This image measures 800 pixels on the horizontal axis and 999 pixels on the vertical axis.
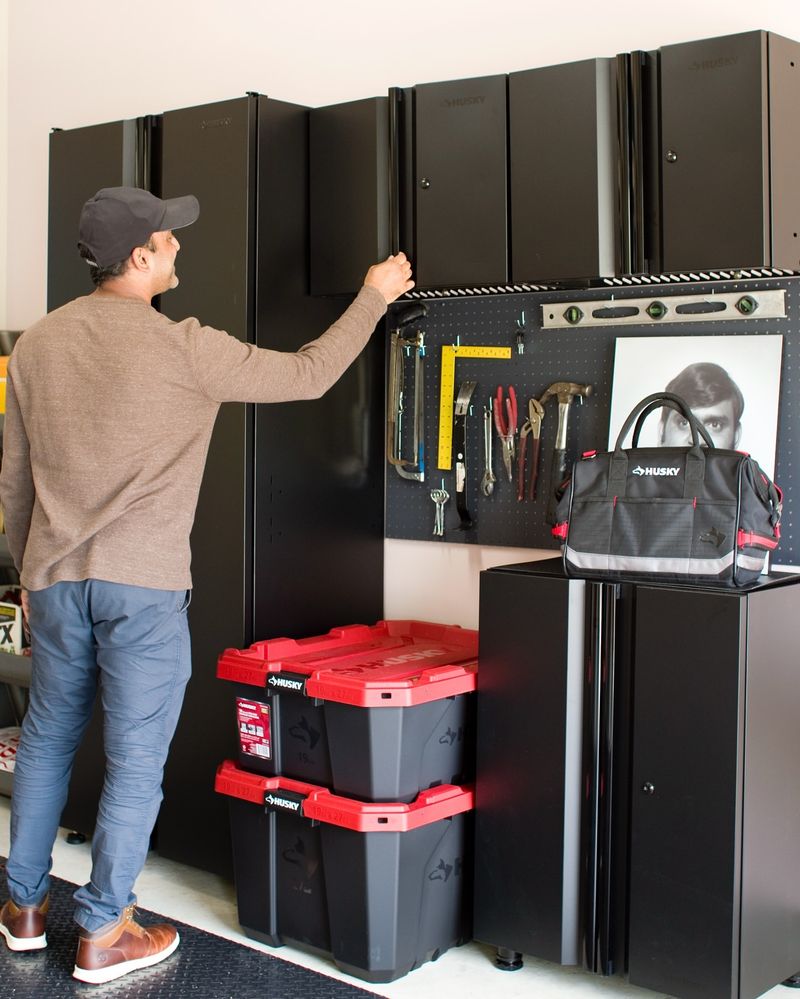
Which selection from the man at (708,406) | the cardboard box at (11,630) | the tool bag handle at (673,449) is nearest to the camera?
the tool bag handle at (673,449)

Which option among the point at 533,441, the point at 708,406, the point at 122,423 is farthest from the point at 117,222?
the point at 708,406

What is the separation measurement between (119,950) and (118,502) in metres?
1.00

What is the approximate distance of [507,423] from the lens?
3146mm

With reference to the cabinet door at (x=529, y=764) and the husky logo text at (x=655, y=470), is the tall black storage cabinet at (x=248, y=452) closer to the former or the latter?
the cabinet door at (x=529, y=764)

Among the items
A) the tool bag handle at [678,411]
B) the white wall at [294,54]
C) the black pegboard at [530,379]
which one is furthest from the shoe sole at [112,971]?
the tool bag handle at [678,411]

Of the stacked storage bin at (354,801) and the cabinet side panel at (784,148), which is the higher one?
the cabinet side panel at (784,148)

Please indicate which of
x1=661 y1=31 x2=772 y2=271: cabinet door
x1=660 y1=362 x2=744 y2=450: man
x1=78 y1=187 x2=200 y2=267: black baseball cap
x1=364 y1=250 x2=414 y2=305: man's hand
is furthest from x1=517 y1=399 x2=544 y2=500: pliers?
x1=78 y1=187 x2=200 y2=267: black baseball cap

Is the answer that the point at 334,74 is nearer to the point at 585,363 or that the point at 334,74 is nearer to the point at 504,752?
the point at 585,363

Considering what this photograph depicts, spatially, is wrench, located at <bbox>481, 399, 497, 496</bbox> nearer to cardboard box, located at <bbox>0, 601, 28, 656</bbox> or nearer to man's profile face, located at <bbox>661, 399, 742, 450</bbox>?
man's profile face, located at <bbox>661, 399, 742, 450</bbox>

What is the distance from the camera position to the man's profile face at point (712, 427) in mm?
2756

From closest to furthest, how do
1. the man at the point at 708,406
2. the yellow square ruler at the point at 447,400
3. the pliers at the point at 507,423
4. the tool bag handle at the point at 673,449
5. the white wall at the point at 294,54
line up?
the tool bag handle at the point at 673,449, the man at the point at 708,406, the white wall at the point at 294,54, the pliers at the point at 507,423, the yellow square ruler at the point at 447,400

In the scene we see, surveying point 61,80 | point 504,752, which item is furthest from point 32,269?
point 504,752

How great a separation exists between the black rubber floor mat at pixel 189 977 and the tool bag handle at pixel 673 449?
122 centimetres

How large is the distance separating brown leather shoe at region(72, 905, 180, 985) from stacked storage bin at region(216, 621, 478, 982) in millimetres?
241
